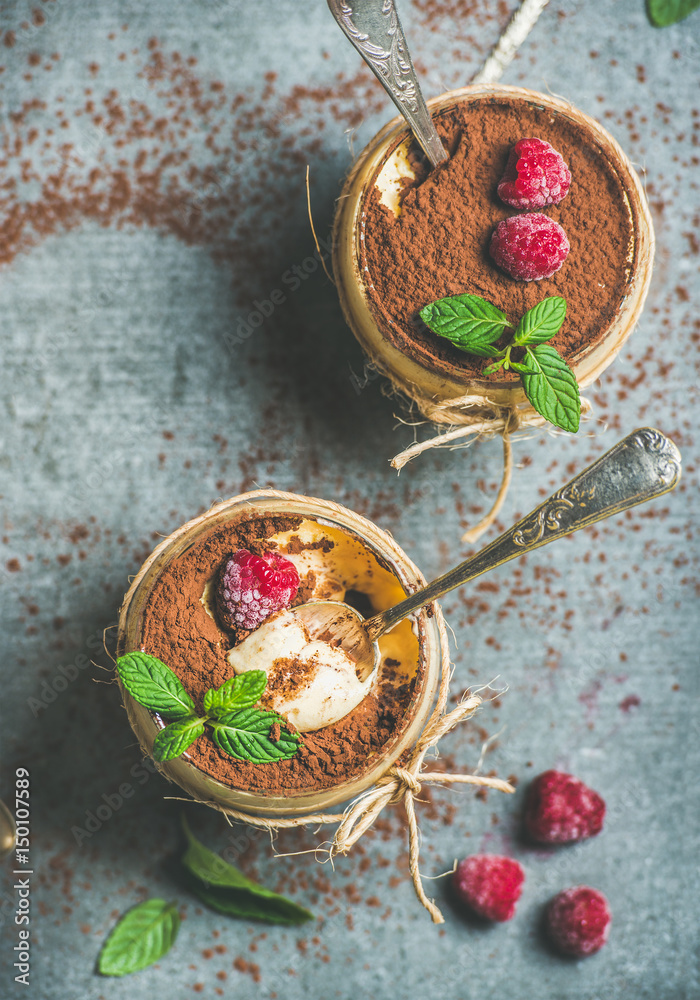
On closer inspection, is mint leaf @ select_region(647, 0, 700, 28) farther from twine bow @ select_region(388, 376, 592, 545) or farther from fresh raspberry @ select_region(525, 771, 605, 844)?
fresh raspberry @ select_region(525, 771, 605, 844)

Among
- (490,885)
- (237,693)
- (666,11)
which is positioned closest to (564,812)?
(490,885)

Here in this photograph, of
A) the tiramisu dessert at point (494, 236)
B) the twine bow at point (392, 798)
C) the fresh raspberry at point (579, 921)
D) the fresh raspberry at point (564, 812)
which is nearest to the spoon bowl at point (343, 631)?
the twine bow at point (392, 798)

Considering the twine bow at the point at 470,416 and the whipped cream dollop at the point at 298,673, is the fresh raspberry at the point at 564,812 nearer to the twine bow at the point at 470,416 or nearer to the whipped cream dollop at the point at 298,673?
the whipped cream dollop at the point at 298,673

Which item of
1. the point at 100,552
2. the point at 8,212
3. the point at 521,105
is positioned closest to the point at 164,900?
the point at 100,552

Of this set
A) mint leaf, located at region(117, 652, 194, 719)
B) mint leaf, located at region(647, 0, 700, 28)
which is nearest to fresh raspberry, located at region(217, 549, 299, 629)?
mint leaf, located at region(117, 652, 194, 719)

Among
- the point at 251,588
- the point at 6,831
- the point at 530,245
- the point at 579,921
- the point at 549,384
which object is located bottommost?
the point at 579,921

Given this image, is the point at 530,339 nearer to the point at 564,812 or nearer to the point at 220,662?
the point at 220,662

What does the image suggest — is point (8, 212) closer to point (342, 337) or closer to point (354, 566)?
point (342, 337)
